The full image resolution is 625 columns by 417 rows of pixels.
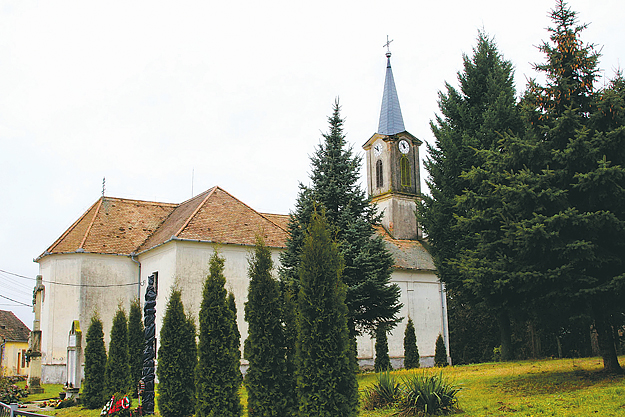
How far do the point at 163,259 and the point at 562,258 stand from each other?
56.3ft

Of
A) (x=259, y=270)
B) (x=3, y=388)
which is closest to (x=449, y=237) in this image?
(x=259, y=270)

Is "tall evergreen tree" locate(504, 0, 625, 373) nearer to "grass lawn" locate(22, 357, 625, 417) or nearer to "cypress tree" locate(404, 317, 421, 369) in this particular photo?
"grass lawn" locate(22, 357, 625, 417)

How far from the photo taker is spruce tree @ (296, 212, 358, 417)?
9.32 meters

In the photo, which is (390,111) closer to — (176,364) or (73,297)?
(73,297)

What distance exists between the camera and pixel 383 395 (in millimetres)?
11641

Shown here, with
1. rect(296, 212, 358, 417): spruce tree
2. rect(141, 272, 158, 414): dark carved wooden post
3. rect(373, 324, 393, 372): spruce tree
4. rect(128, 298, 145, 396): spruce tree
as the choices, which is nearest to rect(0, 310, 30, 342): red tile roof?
rect(128, 298, 145, 396): spruce tree

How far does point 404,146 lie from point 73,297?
24.2m

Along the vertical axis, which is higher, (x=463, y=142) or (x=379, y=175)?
(x=379, y=175)

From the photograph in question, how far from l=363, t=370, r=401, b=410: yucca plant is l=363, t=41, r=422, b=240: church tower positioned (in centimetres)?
2500

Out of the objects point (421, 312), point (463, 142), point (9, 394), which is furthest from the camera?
point (421, 312)

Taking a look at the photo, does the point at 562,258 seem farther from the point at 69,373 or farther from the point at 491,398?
the point at 69,373

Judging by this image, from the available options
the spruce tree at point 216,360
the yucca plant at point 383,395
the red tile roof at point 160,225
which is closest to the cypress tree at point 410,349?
the red tile roof at point 160,225

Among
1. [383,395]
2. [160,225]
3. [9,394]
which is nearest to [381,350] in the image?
[160,225]

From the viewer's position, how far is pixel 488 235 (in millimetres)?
15047
